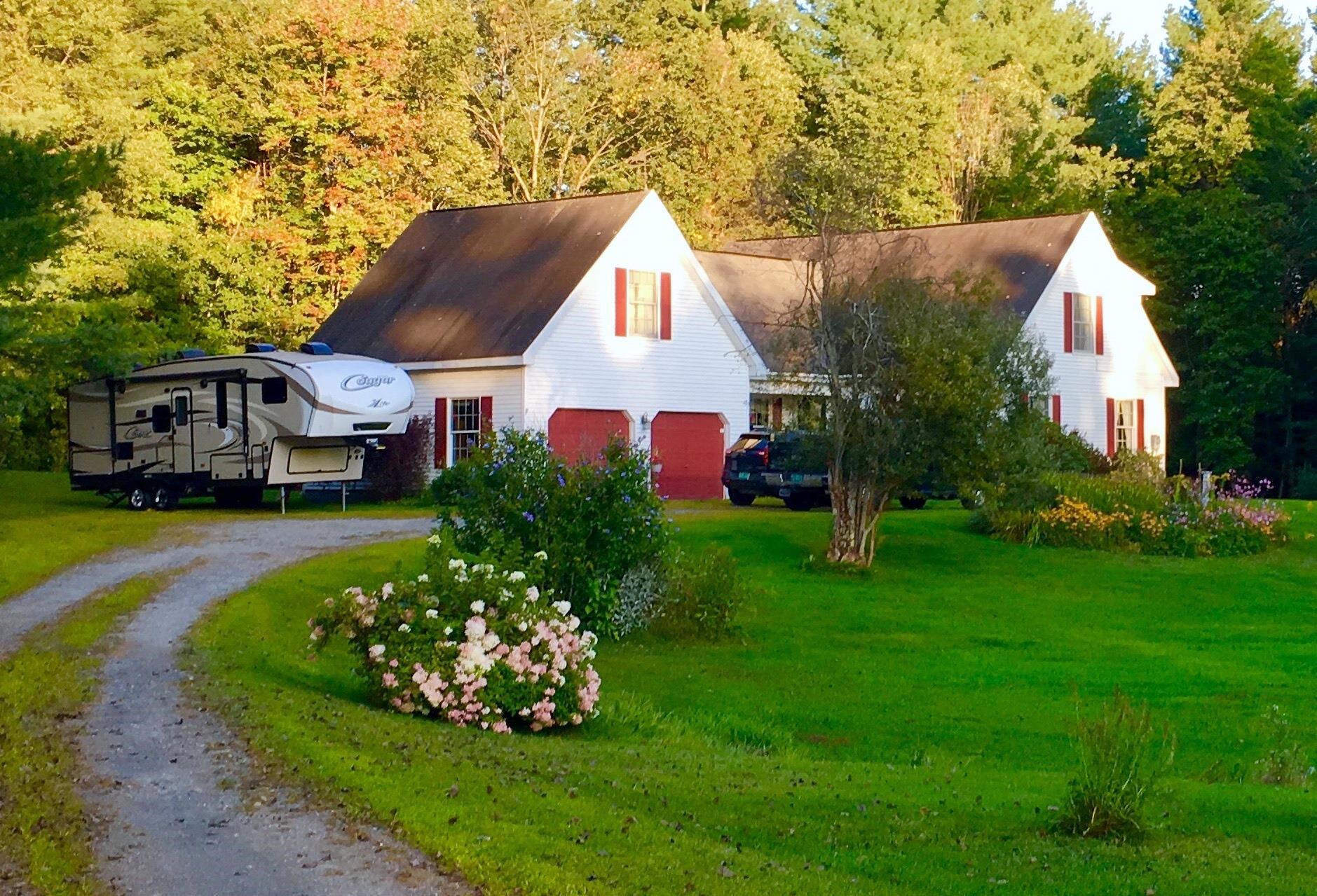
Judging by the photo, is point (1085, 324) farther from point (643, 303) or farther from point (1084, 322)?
point (643, 303)

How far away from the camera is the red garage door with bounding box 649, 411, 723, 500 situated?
3662 centimetres

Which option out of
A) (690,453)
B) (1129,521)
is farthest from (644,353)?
(1129,521)

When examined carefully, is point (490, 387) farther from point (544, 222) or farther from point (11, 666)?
point (11, 666)

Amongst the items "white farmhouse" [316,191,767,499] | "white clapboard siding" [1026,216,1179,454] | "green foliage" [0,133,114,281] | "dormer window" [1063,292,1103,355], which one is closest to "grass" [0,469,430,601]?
"green foliage" [0,133,114,281]

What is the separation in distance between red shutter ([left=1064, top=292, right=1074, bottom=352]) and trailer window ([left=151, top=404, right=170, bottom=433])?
2385cm

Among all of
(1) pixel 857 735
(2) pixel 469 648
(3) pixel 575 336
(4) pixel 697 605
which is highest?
(3) pixel 575 336

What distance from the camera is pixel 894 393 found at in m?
25.9

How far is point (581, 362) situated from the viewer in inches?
1379

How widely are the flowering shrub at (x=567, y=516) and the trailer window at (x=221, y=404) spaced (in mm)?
10860

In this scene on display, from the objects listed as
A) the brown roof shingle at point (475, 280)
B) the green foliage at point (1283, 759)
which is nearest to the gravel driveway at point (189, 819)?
the green foliage at point (1283, 759)

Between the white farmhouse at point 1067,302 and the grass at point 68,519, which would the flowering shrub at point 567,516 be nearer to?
the grass at point 68,519

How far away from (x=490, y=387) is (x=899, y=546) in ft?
33.2

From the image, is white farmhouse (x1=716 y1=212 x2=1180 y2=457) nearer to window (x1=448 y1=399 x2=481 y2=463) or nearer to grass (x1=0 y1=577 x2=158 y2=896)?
window (x1=448 y1=399 x2=481 y2=463)

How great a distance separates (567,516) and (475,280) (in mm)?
18944
